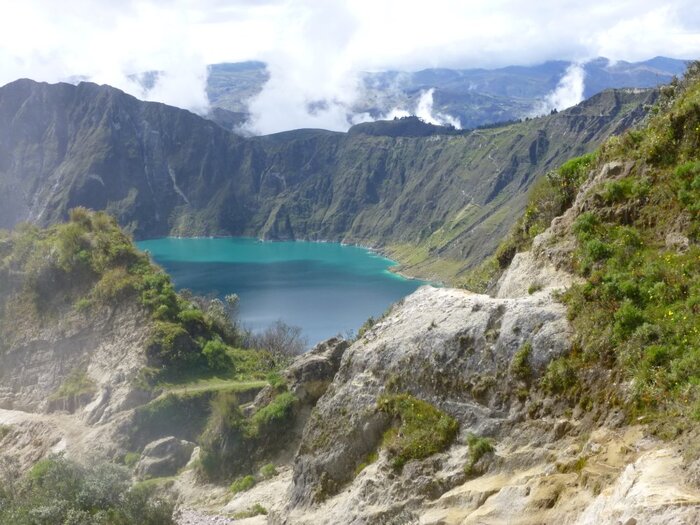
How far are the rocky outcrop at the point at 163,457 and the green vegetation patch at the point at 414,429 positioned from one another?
2423 centimetres

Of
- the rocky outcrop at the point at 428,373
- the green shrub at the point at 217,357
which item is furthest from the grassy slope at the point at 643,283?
the green shrub at the point at 217,357

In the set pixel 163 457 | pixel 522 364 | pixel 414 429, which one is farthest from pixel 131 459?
pixel 522 364

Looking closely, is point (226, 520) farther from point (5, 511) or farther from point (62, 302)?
point (62, 302)

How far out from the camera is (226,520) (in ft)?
92.3

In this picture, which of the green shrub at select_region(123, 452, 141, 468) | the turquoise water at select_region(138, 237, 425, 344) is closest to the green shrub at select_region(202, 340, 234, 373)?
the green shrub at select_region(123, 452, 141, 468)

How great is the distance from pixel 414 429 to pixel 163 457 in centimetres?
2630

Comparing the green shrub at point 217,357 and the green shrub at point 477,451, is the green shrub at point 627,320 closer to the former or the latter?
the green shrub at point 477,451

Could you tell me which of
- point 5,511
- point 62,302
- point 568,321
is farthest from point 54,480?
point 62,302

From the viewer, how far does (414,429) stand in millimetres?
18094

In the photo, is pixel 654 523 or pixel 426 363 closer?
pixel 654 523

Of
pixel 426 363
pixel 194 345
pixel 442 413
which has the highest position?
pixel 426 363

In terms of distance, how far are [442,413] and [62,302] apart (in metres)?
47.9

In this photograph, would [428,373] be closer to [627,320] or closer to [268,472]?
[627,320]

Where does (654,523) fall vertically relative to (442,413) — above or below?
above
